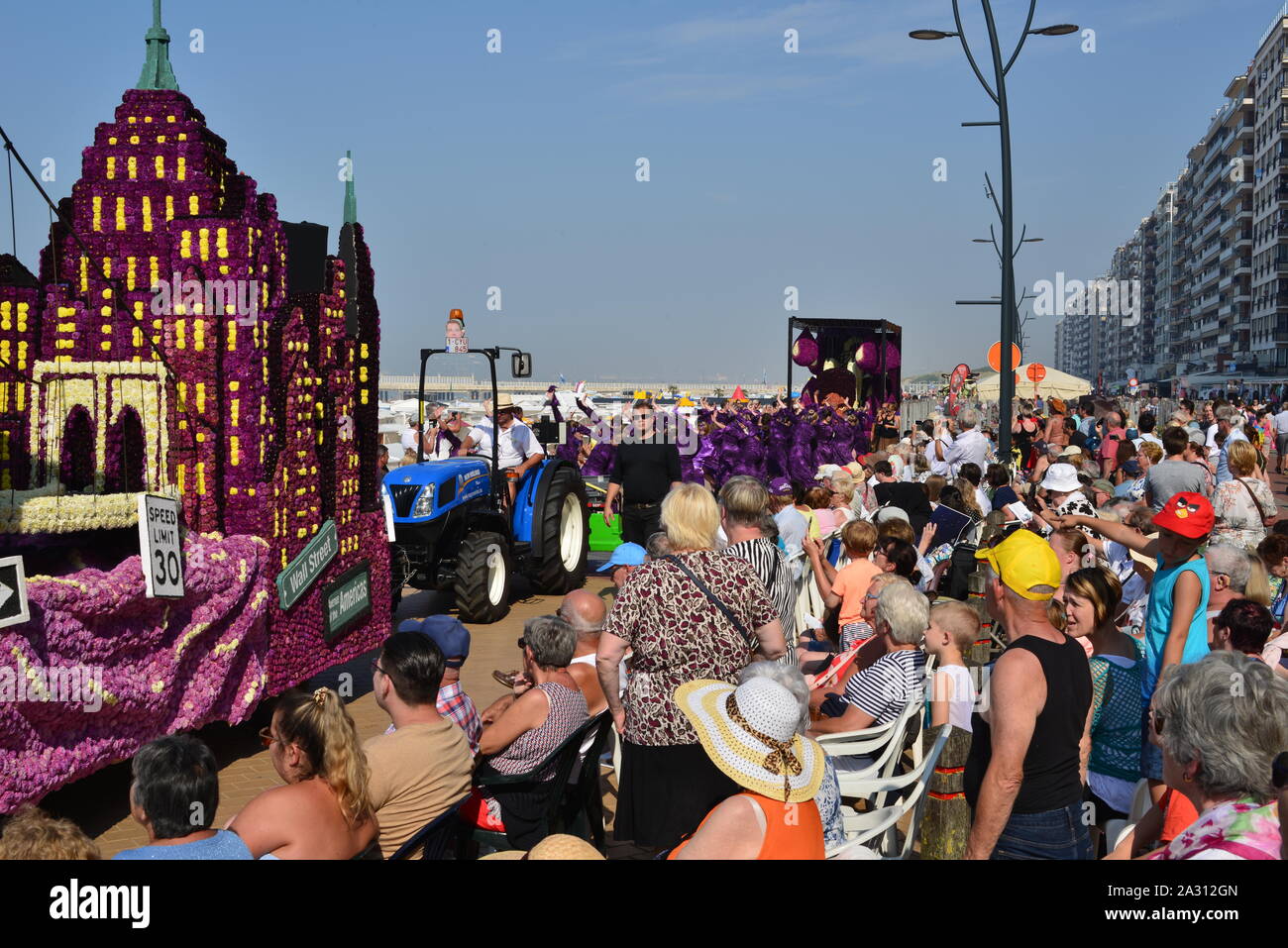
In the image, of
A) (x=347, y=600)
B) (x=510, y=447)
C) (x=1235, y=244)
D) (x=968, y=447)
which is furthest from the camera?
(x=1235, y=244)

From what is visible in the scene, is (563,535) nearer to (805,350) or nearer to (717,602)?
(717,602)

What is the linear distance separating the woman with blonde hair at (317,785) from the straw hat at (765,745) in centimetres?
105

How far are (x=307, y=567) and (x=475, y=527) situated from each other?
150 inches

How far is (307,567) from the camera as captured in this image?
23.7ft

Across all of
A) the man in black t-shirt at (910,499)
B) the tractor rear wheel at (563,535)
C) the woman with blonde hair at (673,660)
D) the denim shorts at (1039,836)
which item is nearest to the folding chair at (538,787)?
the woman with blonde hair at (673,660)

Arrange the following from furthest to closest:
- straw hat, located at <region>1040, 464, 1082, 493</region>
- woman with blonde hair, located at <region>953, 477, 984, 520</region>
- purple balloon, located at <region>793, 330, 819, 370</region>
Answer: purple balloon, located at <region>793, 330, 819, 370</region> < woman with blonde hair, located at <region>953, 477, 984, 520</region> < straw hat, located at <region>1040, 464, 1082, 493</region>

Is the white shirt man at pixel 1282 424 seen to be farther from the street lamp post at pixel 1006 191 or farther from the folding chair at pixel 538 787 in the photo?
the folding chair at pixel 538 787

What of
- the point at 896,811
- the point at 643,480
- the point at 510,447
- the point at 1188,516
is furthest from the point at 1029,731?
the point at 510,447

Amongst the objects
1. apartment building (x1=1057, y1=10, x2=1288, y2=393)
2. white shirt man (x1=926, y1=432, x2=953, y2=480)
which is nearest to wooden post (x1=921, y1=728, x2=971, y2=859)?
white shirt man (x1=926, y1=432, x2=953, y2=480)

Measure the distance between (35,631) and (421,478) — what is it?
5.97m

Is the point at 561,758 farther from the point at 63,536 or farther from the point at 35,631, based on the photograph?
the point at 63,536

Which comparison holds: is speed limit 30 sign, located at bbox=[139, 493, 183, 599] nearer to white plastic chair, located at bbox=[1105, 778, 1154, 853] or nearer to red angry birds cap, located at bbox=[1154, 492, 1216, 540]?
white plastic chair, located at bbox=[1105, 778, 1154, 853]

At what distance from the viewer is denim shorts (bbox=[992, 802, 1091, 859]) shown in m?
3.67

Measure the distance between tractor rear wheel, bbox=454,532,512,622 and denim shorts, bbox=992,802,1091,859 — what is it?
7262 mm
